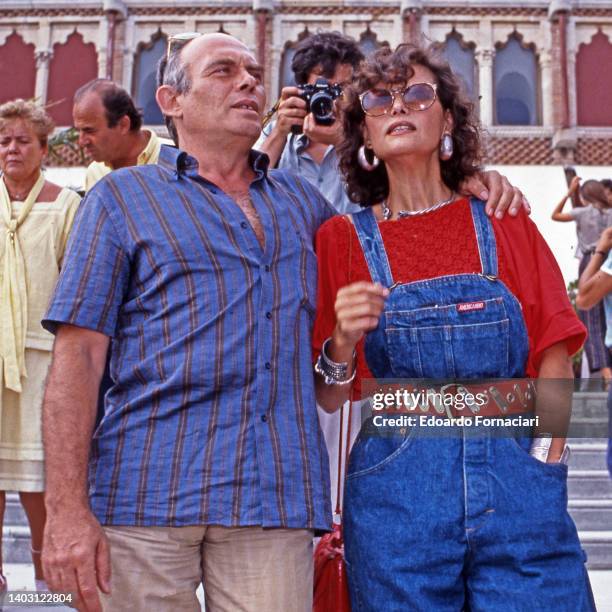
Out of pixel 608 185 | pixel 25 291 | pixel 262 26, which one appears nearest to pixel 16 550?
pixel 25 291

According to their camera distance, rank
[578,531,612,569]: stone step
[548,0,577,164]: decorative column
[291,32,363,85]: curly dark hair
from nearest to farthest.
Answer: [291,32,363,85]: curly dark hair
[578,531,612,569]: stone step
[548,0,577,164]: decorative column

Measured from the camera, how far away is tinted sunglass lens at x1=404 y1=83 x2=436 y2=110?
1.88 meters

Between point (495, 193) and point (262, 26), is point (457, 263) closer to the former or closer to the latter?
point (495, 193)

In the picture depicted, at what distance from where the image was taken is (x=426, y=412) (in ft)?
5.46

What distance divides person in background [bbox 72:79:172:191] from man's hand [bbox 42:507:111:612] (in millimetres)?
2114

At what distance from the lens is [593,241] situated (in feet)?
25.6

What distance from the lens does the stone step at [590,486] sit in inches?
203

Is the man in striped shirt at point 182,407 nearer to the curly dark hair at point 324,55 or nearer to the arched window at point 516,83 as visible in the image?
the curly dark hair at point 324,55

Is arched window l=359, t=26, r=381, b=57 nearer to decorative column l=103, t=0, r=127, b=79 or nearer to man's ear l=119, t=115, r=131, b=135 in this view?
decorative column l=103, t=0, r=127, b=79

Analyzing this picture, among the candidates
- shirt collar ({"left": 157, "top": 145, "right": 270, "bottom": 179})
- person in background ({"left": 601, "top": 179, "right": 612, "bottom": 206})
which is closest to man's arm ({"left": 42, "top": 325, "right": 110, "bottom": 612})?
shirt collar ({"left": 157, "top": 145, "right": 270, "bottom": 179})

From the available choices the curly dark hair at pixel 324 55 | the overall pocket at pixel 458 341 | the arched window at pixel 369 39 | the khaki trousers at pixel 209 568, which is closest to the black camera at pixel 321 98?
the curly dark hair at pixel 324 55

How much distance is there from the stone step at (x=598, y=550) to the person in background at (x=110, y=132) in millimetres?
2827

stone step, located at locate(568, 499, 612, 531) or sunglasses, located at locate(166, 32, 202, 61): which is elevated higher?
sunglasses, located at locate(166, 32, 202, 61)

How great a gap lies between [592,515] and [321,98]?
9.91 ft
